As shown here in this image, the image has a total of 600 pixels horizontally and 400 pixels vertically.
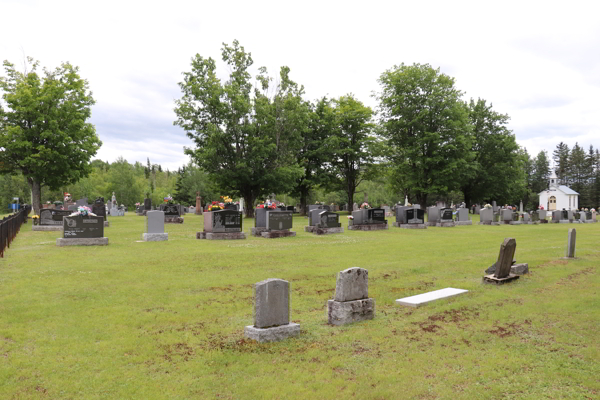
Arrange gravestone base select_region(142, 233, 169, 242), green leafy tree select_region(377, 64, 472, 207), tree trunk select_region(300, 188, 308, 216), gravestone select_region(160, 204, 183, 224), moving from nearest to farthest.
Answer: gravestone base select_region(142, 233, 169, 242) < gravestone select_region(160, 204, 183, 224) < green leafy tree select_region(377, 64, 472, 207) < tree trunk select_region(300, 188, 308, 216)

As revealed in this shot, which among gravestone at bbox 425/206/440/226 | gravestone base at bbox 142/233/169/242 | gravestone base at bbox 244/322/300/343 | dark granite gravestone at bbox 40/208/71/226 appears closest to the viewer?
gravestone base at bbox 244/322/300/343

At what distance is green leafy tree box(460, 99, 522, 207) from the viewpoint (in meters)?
50.6

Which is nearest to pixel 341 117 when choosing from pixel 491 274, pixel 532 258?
pixel 532 258

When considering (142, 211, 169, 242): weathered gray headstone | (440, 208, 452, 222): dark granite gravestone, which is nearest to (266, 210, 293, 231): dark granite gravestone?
(142, 211, 169, 242): weathered gray headstone

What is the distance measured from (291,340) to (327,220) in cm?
1678

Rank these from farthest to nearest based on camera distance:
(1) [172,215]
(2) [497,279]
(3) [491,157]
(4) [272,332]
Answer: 1. (3) [491,157]
2. (1) [172,215]
3. (2) [497,279]
4. (4) [272,332]

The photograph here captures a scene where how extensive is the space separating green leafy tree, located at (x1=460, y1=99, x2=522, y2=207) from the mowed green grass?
4286cm

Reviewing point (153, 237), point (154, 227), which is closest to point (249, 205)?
point (154, 227)

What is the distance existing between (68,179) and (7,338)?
29978 millimetres

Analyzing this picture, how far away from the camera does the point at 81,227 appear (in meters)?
16.0

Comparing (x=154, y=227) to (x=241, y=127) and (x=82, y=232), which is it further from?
(x=241, y=127)

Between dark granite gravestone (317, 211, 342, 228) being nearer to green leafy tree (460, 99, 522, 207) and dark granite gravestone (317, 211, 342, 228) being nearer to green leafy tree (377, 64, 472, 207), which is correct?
green leafy tree (377, 64, 472, 207)

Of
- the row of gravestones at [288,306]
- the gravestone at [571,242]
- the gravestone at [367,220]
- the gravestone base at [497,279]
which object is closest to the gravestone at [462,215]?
the gravestone at [367,220]

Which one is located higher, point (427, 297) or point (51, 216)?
point (51, 216)
